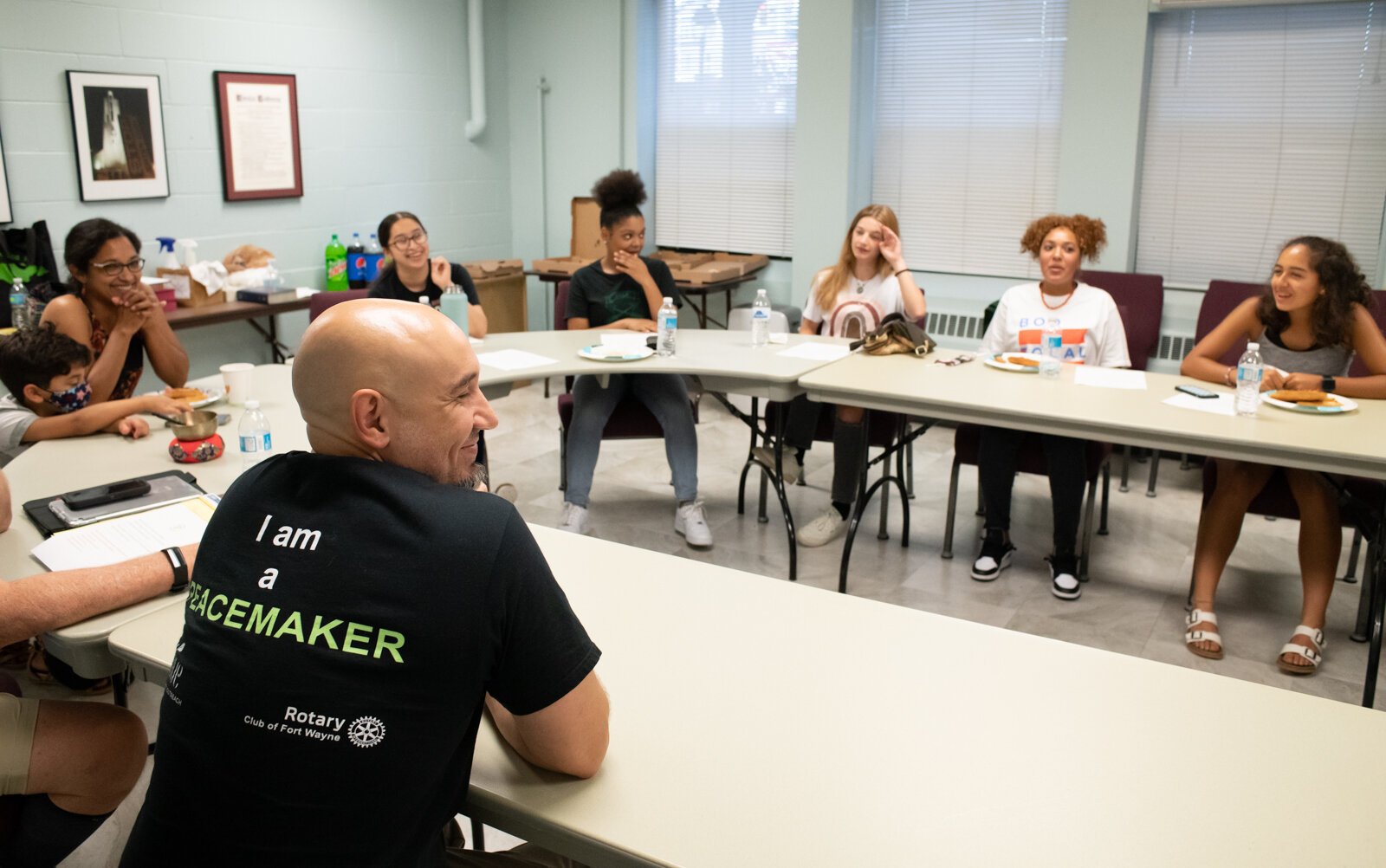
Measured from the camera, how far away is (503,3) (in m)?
6.79

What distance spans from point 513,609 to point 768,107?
17.8 feet

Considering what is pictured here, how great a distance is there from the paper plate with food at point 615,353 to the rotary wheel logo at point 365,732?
263cm

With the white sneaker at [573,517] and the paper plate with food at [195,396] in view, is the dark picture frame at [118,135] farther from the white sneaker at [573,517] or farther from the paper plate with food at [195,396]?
the white sneaker at [573,517]

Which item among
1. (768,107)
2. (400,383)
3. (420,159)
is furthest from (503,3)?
(400,383)

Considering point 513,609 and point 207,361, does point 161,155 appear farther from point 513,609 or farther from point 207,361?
point 513,609

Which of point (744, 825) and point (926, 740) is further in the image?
point (926, 740)

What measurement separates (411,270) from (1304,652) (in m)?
3.16

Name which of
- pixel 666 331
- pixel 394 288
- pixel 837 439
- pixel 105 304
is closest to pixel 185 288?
pixel 394 288

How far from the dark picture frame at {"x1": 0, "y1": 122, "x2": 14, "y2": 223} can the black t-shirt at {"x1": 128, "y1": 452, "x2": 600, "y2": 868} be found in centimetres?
400

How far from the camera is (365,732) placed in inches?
44.9

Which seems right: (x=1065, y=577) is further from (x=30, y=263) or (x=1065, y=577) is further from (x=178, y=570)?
(x=30, y=263)

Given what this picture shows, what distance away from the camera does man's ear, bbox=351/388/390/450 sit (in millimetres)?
1229

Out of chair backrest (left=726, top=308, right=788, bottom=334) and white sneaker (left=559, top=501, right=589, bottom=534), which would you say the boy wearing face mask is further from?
chair backrest (left=726, top=308, right=788, bottom=334)

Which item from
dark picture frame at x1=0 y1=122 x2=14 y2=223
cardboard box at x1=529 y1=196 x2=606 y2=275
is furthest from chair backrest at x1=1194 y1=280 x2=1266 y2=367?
dark picture frame at x1=0 y1=122 x2=14 y2=223
